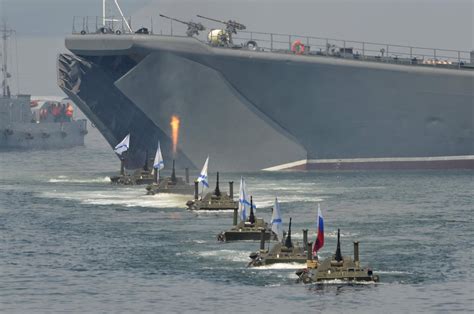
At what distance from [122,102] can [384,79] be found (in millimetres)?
24312

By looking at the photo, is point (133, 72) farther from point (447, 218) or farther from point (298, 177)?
point (447, 218)

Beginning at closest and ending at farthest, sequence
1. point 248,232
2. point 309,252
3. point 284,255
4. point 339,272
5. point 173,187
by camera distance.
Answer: point 339,272, point 309,252, point 284,255, point 248,232, point 173,187

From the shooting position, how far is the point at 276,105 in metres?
130

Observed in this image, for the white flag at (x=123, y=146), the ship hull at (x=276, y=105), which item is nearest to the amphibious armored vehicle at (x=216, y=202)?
the ship hull at (x=276, y=105)

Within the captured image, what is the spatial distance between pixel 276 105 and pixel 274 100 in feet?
1.78

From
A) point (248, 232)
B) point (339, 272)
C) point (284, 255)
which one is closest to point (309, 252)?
point (339, 272)

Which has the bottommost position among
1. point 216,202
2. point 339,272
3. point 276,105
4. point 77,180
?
point 339,272

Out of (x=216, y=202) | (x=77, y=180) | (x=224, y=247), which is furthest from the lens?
(x=77, y=180)

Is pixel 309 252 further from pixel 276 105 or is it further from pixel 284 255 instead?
pixel 276 105

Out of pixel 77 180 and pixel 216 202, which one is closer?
pixel 216 202

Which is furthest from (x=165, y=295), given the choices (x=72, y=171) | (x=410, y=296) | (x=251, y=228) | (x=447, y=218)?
(x=72, y=171)

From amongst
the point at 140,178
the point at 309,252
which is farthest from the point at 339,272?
the point at 140,178

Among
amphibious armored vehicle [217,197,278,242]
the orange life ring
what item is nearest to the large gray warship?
the orange life ring

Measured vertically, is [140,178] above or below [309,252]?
above
